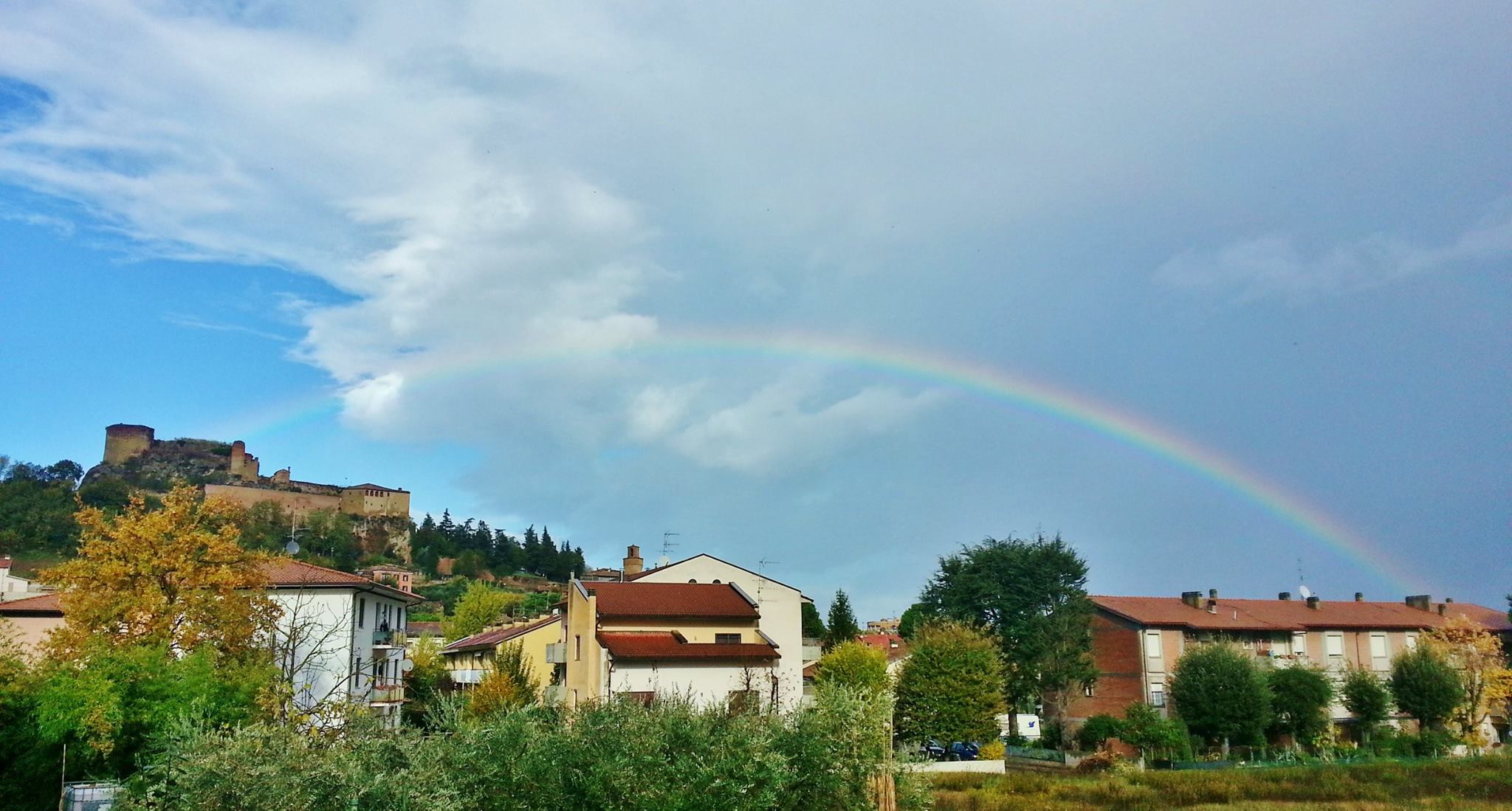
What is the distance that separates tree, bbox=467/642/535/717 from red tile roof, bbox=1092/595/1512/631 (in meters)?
31.1

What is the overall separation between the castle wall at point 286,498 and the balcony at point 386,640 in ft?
443

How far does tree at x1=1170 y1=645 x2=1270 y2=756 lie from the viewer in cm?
4434

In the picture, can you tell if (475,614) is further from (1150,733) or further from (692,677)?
(1150,733)

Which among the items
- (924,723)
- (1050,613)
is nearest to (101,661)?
(924,723)

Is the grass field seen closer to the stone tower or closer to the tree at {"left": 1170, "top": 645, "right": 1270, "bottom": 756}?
the tree at {"left": 1170, "top": 645, "right": 1270, "bottom": 756}

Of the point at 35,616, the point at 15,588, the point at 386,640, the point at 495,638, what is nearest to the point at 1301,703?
the point at 495,638

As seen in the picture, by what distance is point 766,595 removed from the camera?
1898 inches

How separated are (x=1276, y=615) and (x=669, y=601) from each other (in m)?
37.1

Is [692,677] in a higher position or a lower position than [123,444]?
lower

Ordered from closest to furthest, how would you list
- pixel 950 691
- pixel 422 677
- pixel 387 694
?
pixel 950 691, pixel 387 694, pixel 422 677

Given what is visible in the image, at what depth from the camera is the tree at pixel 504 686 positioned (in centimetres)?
3535

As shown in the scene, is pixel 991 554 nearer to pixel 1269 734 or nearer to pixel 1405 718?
pixel 1269 734

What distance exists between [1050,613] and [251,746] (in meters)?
48.3

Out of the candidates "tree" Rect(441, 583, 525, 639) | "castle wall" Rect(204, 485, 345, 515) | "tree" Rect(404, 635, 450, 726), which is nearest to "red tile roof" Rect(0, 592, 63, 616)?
"tree" Rect(404, 635, 450, 726)
